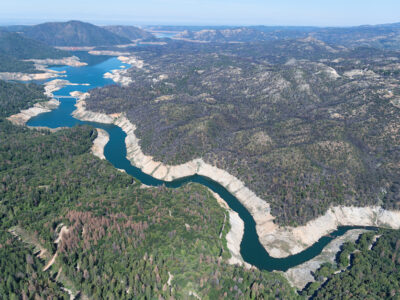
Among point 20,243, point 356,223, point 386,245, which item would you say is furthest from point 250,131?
point 20,243

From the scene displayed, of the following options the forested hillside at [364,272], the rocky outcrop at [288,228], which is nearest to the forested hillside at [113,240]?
the forested hillside at [364,272]

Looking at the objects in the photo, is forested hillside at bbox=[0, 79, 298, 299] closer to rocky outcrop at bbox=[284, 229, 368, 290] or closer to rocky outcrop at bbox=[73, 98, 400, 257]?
rocky outcrop at bbox=[284, 229, 368, 290]

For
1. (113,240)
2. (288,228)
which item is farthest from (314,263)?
(113,240)

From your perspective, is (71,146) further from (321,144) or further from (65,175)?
(321,144)

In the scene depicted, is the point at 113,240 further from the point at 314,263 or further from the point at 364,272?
the point at 364,272

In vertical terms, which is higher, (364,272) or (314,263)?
(364,272)

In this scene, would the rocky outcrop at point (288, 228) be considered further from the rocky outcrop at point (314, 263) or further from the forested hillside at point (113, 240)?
the forested hillside at point (113, 240)
